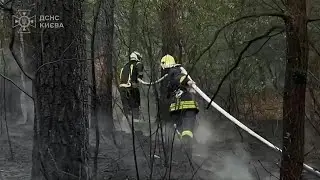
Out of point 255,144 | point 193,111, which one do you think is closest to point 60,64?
point 193,111

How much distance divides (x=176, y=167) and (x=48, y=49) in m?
3.32

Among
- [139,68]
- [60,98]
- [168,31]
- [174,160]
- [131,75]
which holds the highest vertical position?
[168,31]

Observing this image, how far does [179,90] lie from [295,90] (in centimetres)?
186

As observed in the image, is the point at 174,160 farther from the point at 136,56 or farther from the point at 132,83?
the point at 136,56

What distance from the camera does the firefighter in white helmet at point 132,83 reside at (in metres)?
6.78

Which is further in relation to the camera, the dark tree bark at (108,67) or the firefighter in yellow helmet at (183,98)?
the firefighter in yellow helmet at (183,98)

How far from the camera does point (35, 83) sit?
4145 mm

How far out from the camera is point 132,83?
27.0ft

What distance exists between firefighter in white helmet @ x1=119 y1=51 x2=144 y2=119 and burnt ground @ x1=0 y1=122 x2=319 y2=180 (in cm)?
49

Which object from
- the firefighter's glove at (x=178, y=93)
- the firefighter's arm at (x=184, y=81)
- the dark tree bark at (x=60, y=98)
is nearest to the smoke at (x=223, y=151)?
the firefighter's glove at (x=178, y=93)

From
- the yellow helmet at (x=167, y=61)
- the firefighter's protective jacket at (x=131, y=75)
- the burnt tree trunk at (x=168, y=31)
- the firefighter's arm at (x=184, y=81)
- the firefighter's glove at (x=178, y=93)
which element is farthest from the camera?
the firefighter's protective jacket at (x=131, y=75)

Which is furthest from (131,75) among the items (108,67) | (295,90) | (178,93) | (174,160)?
(295,90)

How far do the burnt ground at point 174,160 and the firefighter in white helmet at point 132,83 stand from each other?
49cm

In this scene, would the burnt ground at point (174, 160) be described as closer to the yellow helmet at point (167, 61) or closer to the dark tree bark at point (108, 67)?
the dark tree bark at point (108, 67)
